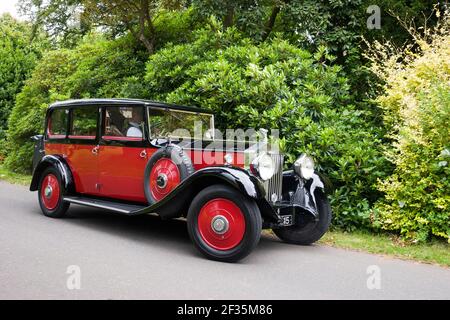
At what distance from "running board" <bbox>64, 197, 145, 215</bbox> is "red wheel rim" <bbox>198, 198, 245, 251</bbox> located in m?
1.08

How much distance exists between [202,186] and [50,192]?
9.79 ft

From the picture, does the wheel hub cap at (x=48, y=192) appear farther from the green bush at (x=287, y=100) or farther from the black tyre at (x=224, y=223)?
the black tyre at (x=224, y=223)

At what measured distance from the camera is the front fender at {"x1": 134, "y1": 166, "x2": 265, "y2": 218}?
4.55 m

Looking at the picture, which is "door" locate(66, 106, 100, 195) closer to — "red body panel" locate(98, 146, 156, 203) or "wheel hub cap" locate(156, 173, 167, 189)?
"red body panel" locate(98, 146, 156, 203)

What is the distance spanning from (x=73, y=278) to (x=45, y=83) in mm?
9870

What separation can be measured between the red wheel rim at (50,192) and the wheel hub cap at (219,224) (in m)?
3.08

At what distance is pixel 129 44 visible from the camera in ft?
40.2

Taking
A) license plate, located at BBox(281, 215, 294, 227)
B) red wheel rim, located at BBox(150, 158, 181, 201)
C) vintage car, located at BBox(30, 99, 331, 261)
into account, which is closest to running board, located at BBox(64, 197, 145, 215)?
vintage car, located at BBox(30, 99, 331, 261)

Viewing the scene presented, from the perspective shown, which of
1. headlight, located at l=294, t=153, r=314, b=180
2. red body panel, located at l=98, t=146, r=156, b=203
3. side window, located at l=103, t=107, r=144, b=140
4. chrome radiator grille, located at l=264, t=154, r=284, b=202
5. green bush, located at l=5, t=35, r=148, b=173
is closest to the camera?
chrome radiator grille, located at l=264, t=154, r=284, b=202

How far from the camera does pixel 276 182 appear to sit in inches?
215

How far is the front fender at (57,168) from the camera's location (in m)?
6.54

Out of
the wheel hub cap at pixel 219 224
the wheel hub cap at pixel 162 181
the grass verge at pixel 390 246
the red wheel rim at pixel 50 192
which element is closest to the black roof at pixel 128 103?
the wheel hub cap at pixel 162 181

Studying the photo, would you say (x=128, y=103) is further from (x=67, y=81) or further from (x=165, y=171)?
(x=67, y=81)
